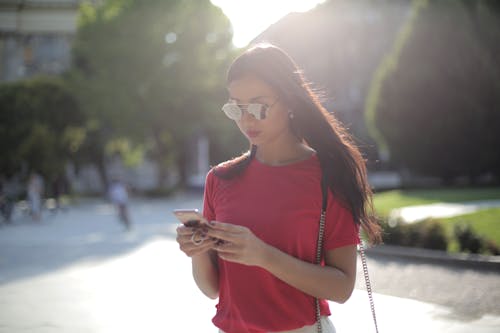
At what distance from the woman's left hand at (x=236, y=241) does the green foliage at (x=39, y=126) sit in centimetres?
4109

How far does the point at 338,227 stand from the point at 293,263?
0.81 ft

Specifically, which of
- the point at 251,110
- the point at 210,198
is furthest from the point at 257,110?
the point at 210,198

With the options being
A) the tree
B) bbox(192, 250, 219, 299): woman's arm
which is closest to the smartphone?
bbox(192, 250, 219, 299): woman's arm

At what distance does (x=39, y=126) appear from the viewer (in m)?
42.6

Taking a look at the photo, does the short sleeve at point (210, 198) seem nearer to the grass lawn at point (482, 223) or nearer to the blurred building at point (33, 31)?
the grass lawn at point (482, 223)

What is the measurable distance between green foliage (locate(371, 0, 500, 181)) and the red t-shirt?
34.2 m

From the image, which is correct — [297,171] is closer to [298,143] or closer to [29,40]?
[298,143]

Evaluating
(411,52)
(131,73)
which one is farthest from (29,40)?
(411,52)

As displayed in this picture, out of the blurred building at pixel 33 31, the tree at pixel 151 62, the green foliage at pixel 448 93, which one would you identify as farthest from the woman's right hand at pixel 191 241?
the blurred building at pixel 33 31

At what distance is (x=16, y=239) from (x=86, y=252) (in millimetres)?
5104

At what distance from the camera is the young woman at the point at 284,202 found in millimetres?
2426

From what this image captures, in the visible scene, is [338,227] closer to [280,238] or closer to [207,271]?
[280,238]

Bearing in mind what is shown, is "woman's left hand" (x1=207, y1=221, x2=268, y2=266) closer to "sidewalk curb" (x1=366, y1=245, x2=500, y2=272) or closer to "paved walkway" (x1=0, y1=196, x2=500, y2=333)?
"paved walkway" (x1=0, y1=196, x2=500, y2=333)

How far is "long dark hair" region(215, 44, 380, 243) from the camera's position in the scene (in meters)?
2.49
